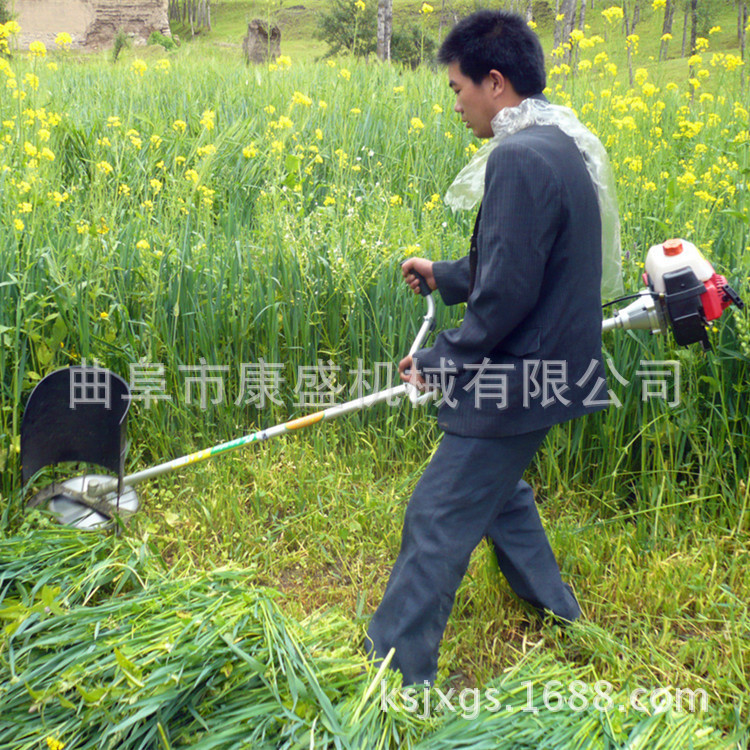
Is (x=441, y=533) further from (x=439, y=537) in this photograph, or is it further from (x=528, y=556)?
(x=528, y=556)

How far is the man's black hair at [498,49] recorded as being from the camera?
5.81 feet

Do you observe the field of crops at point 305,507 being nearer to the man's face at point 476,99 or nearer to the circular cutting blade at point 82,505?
the circular cutting blade at point 82,505

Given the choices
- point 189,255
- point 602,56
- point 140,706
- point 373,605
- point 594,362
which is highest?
point 602,56

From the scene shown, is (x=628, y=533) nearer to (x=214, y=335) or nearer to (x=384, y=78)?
(x=214, y=335)

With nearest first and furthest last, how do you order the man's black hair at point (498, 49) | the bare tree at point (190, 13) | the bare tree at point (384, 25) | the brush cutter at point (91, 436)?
the man's black hair at point (498, 49), the brush cutter at point (91, 436), the bare tree at point (384, 25), the bare tree at point (190, 13)

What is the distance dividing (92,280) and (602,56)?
4.01 metres

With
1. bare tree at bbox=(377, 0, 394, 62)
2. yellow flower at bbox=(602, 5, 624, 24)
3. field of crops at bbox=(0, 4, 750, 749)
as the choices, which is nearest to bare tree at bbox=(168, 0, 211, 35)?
bare tree at bbox=(377, 0, 394, 62)

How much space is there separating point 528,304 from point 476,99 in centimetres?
55

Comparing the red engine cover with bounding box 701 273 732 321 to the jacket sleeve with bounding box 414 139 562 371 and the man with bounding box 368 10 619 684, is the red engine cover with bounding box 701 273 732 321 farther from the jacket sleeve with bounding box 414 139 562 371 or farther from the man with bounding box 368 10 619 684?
the jacket sleeve with bounding box 414 139 562 371

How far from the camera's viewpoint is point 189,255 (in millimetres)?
3139

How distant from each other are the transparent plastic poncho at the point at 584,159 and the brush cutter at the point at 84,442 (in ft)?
1.58

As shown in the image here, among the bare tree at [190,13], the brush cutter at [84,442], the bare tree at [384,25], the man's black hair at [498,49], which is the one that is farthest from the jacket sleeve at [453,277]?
the bare tree at [190,13]

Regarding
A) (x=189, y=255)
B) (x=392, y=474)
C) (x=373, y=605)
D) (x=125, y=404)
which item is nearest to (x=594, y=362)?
(x=373, y=605)

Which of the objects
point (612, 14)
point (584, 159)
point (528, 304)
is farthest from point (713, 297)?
point (612, 14)
